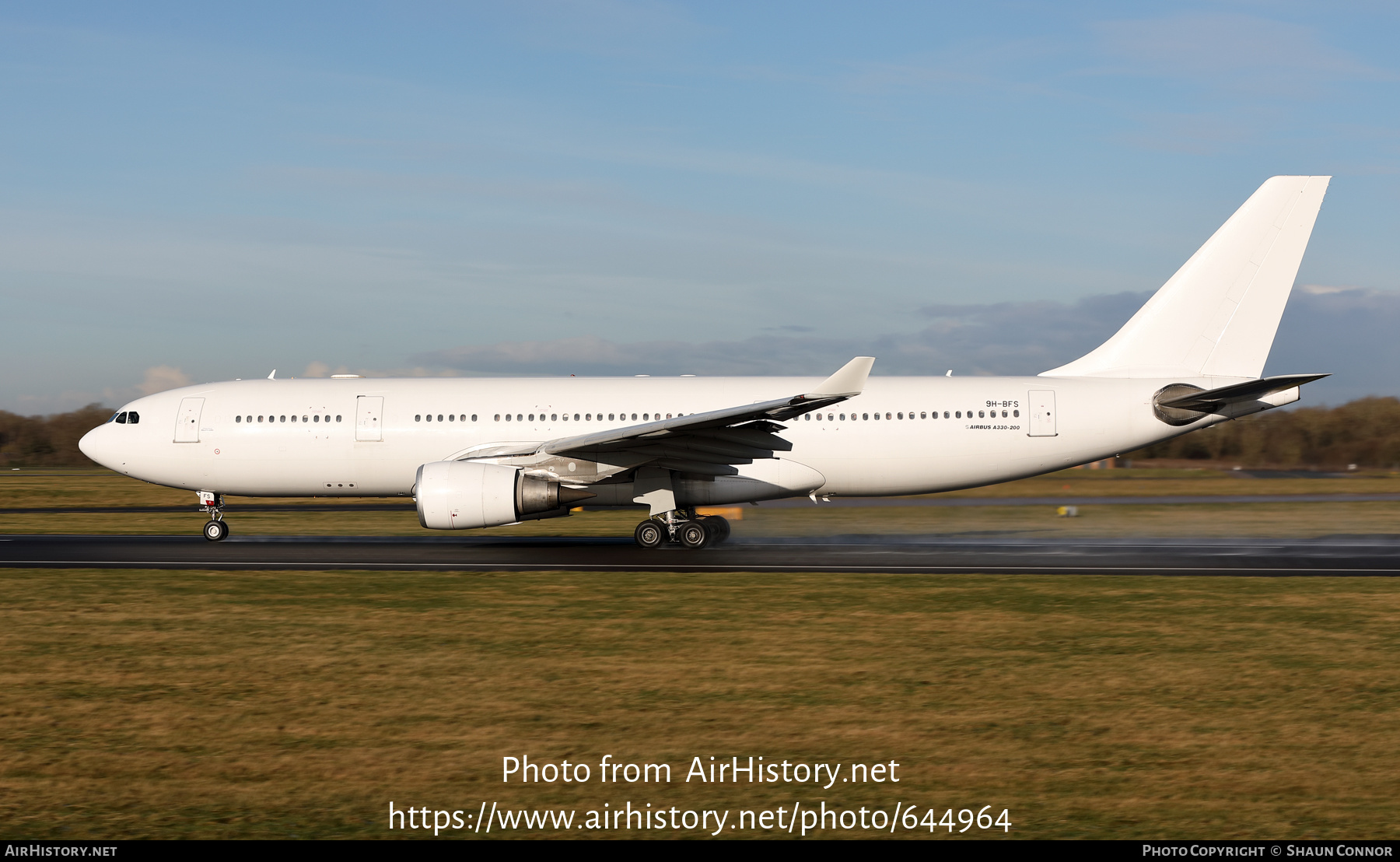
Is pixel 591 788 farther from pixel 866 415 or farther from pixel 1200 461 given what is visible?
pixel 1200 461

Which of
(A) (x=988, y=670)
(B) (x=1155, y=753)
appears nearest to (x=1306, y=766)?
(B) (x=1155, y=753)

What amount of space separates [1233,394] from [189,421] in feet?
67.2

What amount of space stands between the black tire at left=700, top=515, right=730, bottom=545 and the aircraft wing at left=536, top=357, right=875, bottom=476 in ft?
3.29

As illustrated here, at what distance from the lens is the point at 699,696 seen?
781cm

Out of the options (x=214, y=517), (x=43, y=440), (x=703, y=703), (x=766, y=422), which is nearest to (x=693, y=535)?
(x=766, y=422)

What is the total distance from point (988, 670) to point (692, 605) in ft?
14.3

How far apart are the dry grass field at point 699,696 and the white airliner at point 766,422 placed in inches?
207

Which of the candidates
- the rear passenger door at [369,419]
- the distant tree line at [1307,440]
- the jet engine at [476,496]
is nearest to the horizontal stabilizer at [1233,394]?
the jet engine at [476,496]

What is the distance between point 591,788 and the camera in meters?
5.73

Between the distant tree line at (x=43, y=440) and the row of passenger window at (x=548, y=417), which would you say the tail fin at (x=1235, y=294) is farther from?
the distant tree line at (x=43, y=440)

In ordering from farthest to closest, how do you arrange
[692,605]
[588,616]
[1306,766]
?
[692,605]
[588,616]
[1306,766]

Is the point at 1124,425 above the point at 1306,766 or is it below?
above

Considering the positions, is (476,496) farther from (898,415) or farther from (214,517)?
(898,415)

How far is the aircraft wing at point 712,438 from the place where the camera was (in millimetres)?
17500
